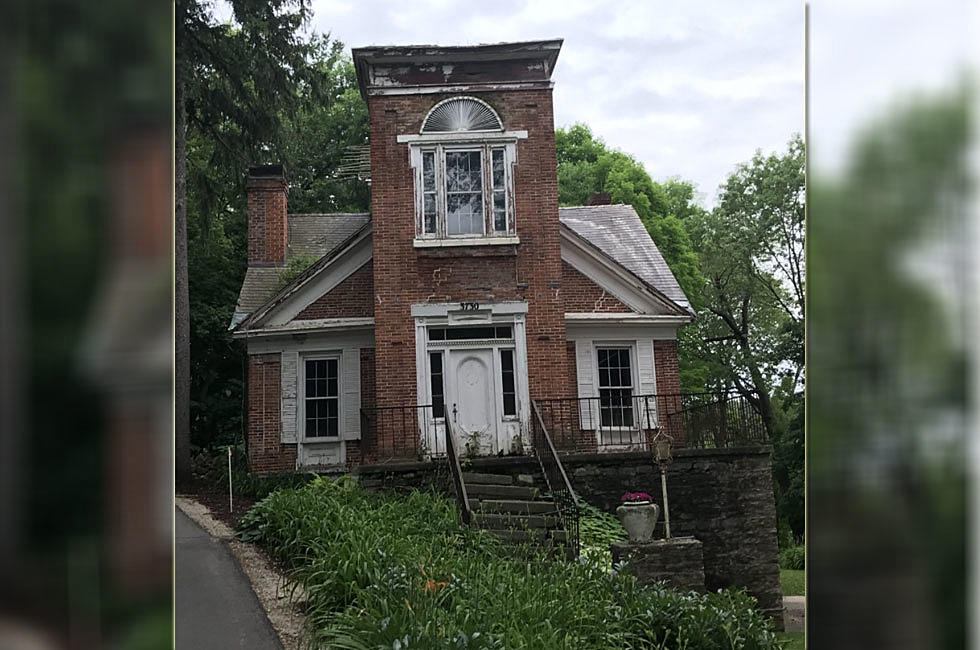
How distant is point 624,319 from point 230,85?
5.35 meters

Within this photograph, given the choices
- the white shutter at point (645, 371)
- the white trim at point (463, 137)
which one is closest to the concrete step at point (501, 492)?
the white shutter at point (645, 371)

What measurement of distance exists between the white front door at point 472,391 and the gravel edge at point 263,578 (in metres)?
3.51

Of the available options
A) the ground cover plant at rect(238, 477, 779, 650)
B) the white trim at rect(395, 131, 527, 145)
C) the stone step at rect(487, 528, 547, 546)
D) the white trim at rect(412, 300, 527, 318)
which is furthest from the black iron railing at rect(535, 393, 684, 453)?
the white trim at rect(395, 131, 527, 145)

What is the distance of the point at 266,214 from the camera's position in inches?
303

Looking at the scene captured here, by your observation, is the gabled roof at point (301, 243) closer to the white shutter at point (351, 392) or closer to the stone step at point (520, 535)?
the white shutter at point (351, 392)

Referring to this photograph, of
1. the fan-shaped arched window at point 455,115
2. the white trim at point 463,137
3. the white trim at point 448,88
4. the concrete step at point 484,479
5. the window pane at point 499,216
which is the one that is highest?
the white trim at point 448,88

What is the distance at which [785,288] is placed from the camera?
19.2 feet

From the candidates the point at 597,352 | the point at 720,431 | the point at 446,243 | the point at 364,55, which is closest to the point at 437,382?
the point at 446,243

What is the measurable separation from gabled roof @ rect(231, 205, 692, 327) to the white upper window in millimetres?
863

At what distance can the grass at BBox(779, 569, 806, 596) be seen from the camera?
16.9 ft

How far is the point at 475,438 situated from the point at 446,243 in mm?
1988

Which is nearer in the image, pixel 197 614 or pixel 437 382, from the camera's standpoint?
pixel 197 614

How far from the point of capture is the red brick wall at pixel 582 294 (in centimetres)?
956
